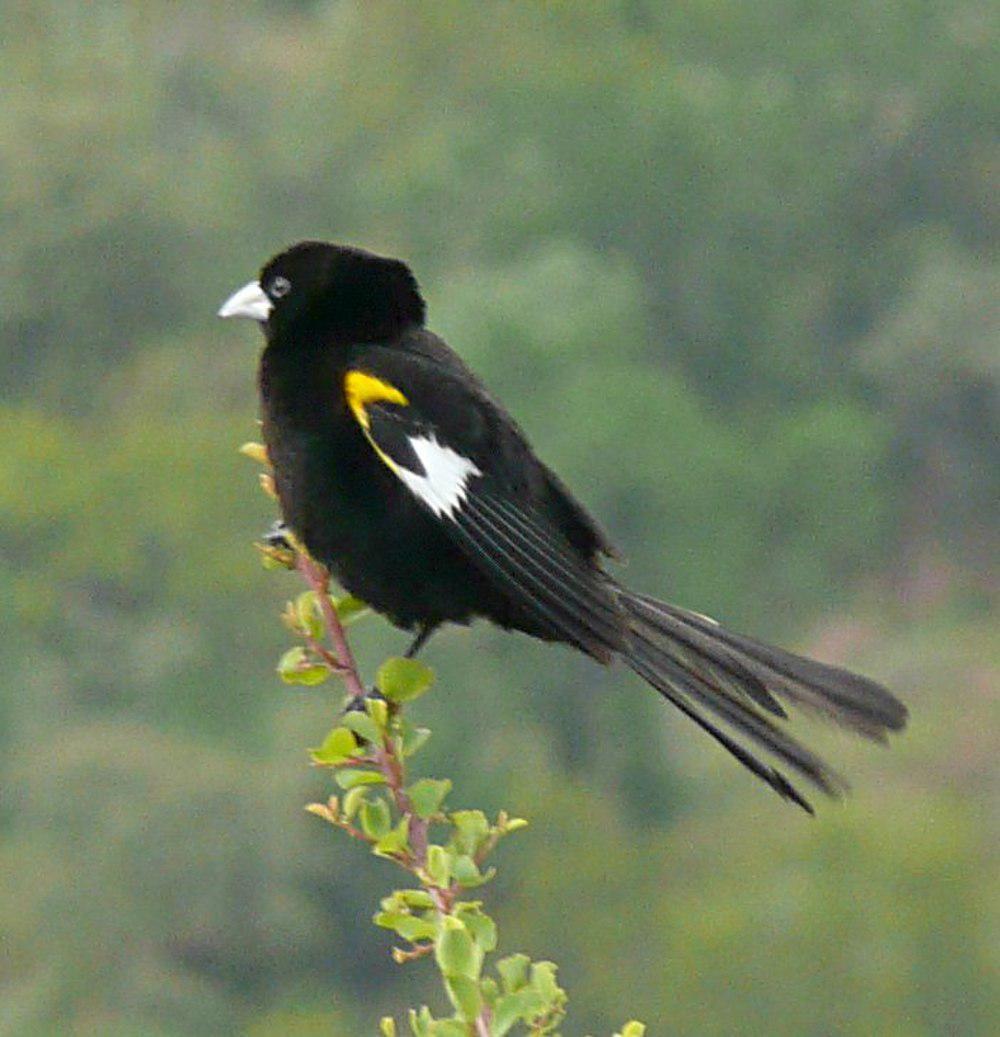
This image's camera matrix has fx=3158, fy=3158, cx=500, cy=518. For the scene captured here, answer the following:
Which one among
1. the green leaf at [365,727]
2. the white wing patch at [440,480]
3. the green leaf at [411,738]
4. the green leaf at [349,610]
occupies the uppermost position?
the white wing patch at [440,480]

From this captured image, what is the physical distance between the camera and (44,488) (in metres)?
31.2

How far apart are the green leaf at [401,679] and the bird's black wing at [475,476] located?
1.92 ft

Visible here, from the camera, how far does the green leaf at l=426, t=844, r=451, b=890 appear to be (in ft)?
9.11

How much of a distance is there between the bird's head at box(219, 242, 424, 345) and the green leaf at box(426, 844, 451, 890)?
1414 millimetres

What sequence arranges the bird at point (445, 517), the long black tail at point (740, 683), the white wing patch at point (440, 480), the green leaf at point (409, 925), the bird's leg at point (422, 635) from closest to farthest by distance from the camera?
the green leaf at point (409, 925)
the long black tail at point (740, 683)
the bird at point (445, 517)
the white wing patch at point (440, 480)
the bird's leg at point (422, 635)

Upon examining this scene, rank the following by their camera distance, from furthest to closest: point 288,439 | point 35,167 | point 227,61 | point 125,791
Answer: point 227,61 → point 35,167 → point 125,791 → point 288,439

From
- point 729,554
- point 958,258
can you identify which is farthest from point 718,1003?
point 958,258

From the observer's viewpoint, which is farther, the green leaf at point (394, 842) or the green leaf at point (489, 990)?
the green leaf at point (394, 842)

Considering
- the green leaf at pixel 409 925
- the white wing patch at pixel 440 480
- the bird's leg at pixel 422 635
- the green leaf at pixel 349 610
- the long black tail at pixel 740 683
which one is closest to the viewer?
the green leaf at pixel 409 925

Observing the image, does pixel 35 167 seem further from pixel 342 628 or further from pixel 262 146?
pixel 342 628

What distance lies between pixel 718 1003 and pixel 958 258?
13523 millimetres

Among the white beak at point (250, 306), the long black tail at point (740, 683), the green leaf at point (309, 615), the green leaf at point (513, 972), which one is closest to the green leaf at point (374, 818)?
the green leaf at point (513, 972)

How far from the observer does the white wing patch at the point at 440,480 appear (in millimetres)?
3906

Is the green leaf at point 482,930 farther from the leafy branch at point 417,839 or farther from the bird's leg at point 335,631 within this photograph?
the bird's leg at point 335,631
